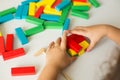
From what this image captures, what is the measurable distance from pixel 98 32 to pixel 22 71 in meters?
0.32

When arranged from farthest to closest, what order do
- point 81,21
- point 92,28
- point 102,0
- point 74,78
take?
point 102,0 → point 81,21 → point 92,28 → point 74,78

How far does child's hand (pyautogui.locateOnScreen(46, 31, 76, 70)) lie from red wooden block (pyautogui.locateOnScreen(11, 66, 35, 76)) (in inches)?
2.4

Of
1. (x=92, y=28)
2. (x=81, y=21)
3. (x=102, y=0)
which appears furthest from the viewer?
(x=102, y=0)

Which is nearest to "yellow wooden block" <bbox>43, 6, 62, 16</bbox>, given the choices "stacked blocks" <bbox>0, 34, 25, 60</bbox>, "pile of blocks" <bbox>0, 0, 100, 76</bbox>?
"pile of blocks" <bbox>0, 0, 100, 76</bbox>

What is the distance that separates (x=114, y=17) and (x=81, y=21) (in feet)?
0.48

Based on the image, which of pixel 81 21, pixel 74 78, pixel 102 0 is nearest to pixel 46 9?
pixel 81 21

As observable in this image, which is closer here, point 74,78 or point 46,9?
point 74,78

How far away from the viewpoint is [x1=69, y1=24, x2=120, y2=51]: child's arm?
905mm

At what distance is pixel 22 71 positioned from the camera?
818 millimetres

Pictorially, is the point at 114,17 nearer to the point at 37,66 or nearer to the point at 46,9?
the point at 46,9

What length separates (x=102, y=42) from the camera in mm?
929

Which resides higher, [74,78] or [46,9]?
[46,9]

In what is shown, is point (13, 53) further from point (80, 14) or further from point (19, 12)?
point (80, 14)

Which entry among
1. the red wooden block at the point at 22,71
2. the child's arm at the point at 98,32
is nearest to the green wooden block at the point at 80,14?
the child's arm at the point at 98,32
